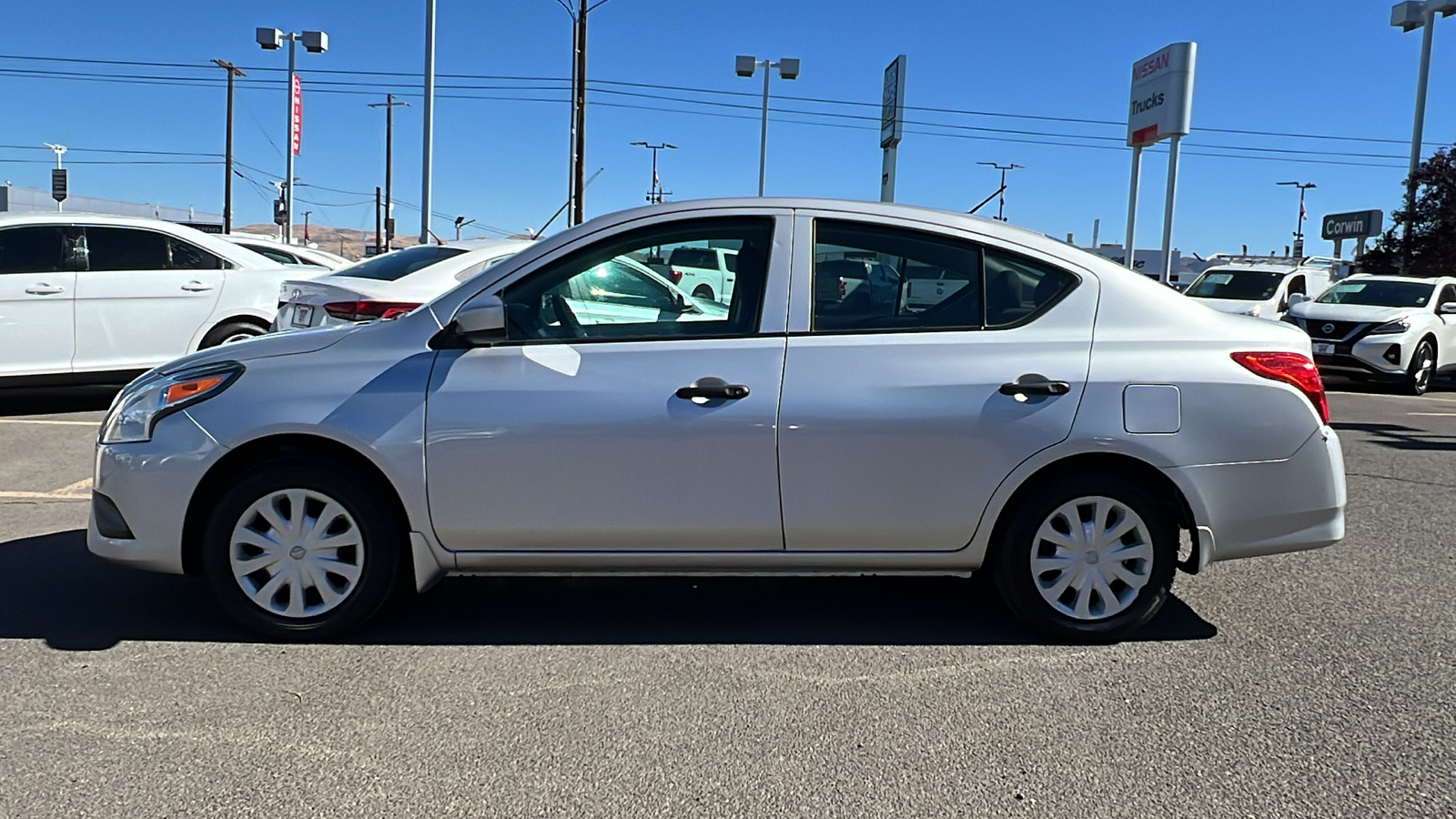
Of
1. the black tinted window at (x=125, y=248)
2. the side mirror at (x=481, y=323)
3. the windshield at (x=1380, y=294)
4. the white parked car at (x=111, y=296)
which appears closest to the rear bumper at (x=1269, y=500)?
the side mirror at (x=481, y=323)

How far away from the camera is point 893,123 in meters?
26.8

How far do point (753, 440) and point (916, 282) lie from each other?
87cm

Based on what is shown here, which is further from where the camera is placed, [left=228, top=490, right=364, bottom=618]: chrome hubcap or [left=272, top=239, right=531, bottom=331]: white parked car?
[left=272, top=239, right=531, bottom=331]: white parked car

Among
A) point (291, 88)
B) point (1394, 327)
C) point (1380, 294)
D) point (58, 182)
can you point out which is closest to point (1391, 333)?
point (1394, 327)

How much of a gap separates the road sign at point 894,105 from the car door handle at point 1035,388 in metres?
23.2

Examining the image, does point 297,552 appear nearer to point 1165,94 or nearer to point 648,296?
point 648,296

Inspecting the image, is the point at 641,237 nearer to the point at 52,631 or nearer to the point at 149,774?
the point at 149,774

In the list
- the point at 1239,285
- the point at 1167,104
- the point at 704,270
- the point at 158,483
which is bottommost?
the point at 158,483

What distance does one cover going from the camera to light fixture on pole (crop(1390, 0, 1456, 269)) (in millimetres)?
27406

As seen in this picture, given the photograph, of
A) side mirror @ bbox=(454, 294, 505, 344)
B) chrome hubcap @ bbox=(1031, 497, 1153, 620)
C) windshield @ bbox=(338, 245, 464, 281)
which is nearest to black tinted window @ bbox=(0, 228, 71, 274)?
windshield @ bbox=(338, 245, 464, 281)

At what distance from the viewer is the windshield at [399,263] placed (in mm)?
8766

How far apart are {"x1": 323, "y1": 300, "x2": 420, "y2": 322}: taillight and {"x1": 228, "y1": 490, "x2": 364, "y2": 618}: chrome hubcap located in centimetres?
407

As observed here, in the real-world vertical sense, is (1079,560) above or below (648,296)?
below

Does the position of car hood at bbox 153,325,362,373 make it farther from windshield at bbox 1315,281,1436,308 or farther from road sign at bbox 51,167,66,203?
road sign at bbox 51,167,66,203
